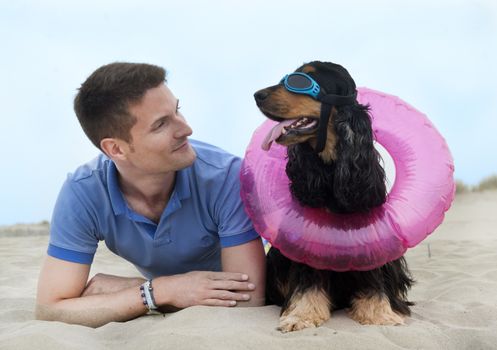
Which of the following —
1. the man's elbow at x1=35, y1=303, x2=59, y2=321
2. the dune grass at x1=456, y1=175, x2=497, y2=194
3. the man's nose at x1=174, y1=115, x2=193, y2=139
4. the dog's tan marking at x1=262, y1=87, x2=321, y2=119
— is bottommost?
the dune grass at x1=456, y1=175, x2=497, y2=194

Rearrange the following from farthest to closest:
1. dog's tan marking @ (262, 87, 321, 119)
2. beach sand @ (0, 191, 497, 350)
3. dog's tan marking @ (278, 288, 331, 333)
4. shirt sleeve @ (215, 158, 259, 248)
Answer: shirt sleeve @ (215, 158, 259, 248)
dog's tan marking @ (278, 288, 331, 333)
dog's tan marking @ (262, 87, 321, 119)
beach sand @ (0, 191, 497, 350)

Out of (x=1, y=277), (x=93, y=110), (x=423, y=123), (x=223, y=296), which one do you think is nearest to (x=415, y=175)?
(x=423, y=123)

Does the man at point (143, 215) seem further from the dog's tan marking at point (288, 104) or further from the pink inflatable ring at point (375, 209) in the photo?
the dog's tan marking at point (288, 104)

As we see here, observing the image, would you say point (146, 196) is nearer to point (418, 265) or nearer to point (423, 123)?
point (423, 123)

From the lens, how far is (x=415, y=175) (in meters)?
3.70

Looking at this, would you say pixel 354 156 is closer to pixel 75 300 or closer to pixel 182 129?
pixel 182 129

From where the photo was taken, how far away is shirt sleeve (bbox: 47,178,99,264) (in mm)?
3902

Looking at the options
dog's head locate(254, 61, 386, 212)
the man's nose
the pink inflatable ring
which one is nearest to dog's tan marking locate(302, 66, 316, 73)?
dog's head locate(254, 61, 386, 212)

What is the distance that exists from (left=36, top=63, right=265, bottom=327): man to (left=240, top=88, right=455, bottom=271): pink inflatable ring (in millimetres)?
288

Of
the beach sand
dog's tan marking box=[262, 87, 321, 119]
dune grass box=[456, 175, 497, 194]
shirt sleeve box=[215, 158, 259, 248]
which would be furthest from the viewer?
dune grass box=[456, 175, 497, 194]

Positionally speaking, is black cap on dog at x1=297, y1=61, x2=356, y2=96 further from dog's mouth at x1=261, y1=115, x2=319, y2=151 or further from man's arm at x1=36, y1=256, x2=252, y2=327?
man's arm at x1=36, y1=256, x2=252, y2=327

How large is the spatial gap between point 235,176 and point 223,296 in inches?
32.0

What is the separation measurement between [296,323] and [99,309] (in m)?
1.31

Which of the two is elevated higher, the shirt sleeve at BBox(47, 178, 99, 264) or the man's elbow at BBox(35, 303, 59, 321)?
the shirt sleeve at BBox(47, 178, 99, 264)
